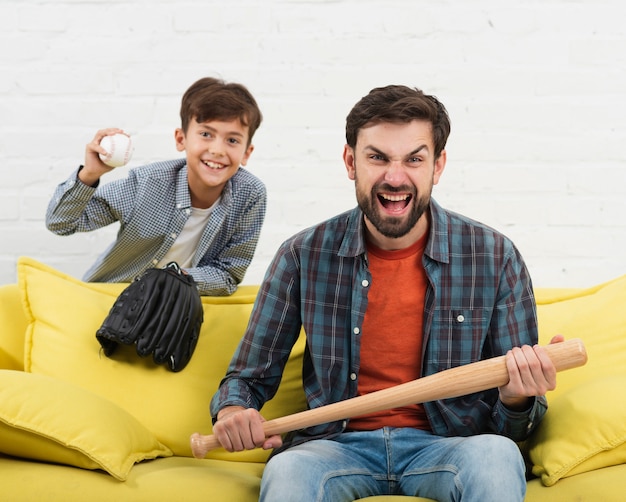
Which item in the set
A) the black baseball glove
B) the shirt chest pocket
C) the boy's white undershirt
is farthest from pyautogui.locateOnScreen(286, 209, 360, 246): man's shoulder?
the boy's white undershirt

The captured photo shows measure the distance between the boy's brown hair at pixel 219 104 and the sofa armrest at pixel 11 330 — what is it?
77 cm

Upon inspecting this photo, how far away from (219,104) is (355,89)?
2.14 ft

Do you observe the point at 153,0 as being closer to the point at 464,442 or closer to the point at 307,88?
the point at 307,88

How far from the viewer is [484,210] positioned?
3.17 metres

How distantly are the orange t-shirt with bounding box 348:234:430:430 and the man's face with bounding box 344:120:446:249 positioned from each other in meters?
0.11

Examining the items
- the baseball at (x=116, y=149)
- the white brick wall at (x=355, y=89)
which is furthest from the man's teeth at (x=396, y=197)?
the white brick wall at (x=355, y=89)

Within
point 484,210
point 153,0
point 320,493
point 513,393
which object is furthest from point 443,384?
point 153,0

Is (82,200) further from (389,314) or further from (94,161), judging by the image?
(389,314)

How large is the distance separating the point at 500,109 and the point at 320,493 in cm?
185

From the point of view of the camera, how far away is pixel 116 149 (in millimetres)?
2572

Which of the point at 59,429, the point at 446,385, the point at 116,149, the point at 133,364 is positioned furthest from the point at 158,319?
the point at 446,385

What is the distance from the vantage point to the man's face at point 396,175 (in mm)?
1994

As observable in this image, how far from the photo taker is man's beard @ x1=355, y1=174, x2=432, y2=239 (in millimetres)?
1996

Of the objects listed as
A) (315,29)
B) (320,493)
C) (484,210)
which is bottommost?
(320,493)
